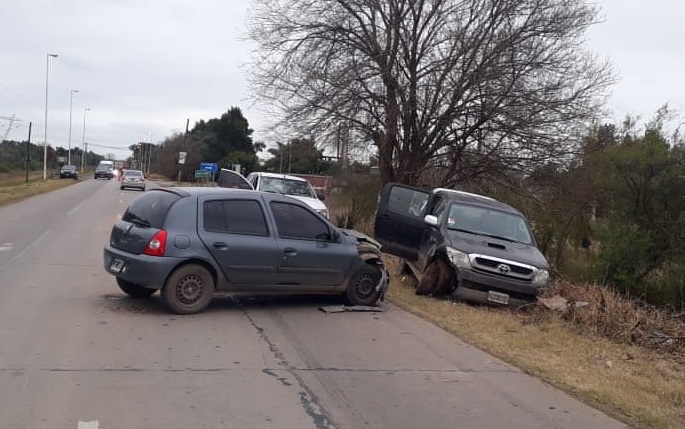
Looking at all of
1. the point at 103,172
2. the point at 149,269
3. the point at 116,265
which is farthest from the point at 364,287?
the point at 103,172

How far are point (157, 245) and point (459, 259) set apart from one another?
4.79 metres

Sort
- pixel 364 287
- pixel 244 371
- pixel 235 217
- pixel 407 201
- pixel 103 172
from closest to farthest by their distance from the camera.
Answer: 1. pixel 244 371
2. pixel 235 217
3. pixel 364 287
4. pixel 407 201
5. pixel 103 172

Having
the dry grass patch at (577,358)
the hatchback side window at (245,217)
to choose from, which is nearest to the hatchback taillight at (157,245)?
the hatchback side window at (245,217)

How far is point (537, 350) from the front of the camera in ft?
29.2

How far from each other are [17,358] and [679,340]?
8.46 meters

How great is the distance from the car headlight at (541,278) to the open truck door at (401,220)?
239 cm

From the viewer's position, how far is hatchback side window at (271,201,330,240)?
10.2 metres

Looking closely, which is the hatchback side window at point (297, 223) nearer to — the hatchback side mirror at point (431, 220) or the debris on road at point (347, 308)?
the debris on road at point (347, 308)

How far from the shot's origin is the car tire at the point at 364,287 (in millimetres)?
10648

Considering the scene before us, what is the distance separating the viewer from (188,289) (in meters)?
9.38

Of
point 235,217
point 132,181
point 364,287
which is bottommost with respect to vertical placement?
point 132,181

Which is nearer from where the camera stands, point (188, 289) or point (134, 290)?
point (188, 289)

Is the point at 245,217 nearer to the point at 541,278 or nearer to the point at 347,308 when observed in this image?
the point at 347,308

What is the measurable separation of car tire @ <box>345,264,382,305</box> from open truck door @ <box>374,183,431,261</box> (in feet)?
9.10
